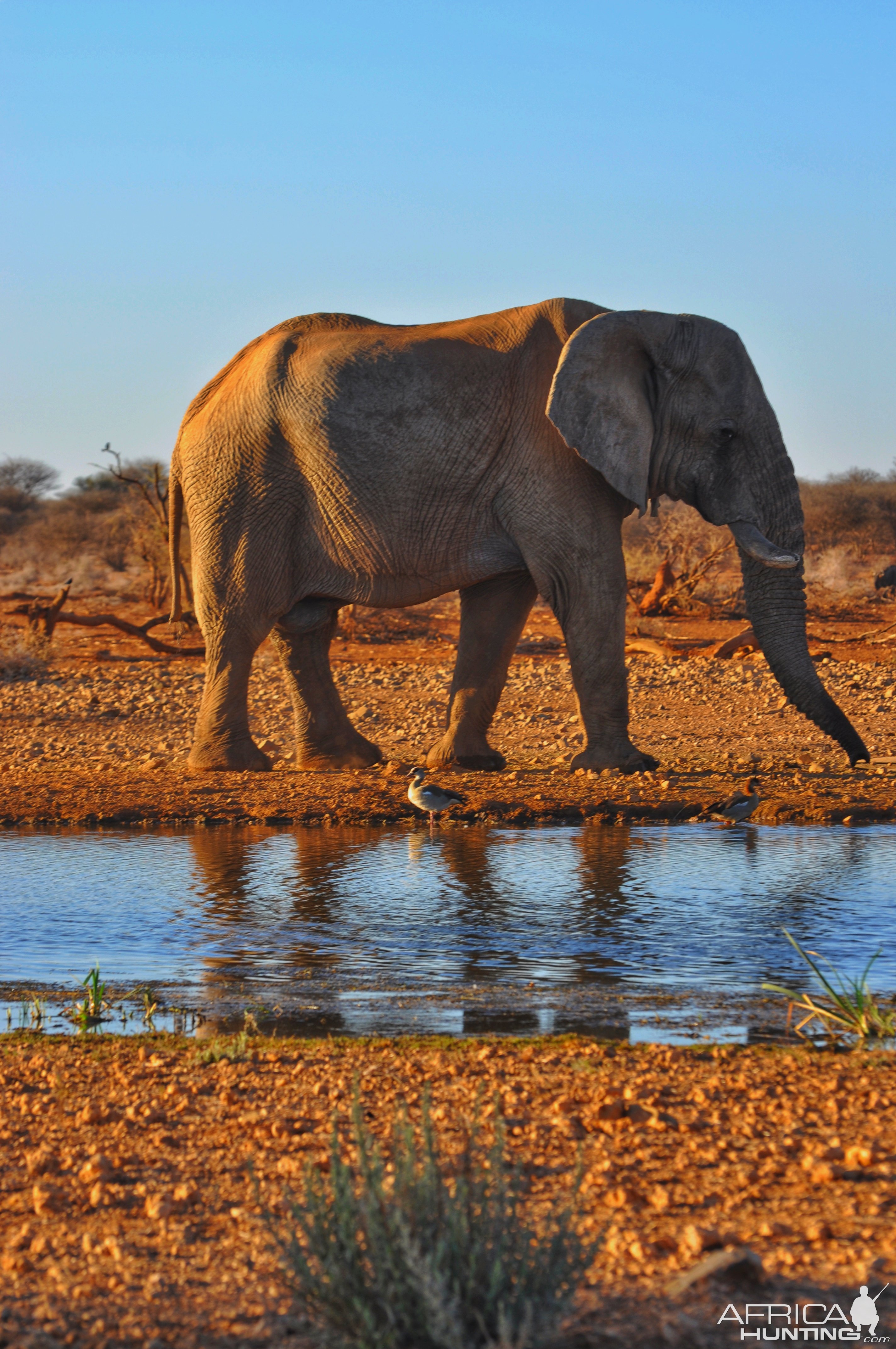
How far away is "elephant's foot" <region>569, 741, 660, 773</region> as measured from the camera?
33.3 feet

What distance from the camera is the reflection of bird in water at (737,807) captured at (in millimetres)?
8781

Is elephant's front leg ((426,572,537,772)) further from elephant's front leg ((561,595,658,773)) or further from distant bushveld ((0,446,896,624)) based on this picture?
distant bushveld ((0,446,896,624))

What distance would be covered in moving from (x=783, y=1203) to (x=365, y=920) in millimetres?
3478

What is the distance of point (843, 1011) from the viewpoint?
15.9 ft

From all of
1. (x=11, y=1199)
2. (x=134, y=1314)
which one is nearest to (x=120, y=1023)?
(x=11, y=1199)

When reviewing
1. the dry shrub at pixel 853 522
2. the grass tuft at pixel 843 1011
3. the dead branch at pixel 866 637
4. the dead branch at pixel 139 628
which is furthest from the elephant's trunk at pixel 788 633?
the dry shrub at pixel 853 522

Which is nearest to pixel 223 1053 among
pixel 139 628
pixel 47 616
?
pixel 139 628

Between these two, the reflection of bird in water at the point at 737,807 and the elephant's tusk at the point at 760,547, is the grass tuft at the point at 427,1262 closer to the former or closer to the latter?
the reflection of bird in water at the point at 737,807

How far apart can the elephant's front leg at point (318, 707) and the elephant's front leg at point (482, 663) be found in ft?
2.75

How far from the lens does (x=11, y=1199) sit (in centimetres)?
348

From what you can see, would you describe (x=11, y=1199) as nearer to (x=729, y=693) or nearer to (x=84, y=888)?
(x=84, y=888)

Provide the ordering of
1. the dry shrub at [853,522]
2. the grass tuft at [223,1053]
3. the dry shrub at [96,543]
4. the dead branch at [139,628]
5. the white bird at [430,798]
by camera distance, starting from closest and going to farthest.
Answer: the grass tuft at [223,1053] → the white bird at [430,798] → the dead branch at [139,628] → the dry shrub at [96,543] → the dry shrub at [853,522]

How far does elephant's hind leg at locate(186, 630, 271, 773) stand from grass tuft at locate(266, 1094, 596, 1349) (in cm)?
818

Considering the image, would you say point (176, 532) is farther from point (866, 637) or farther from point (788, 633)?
point (866, 637)
